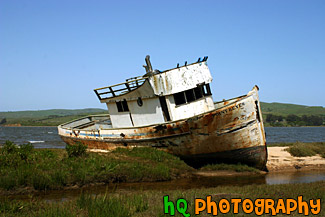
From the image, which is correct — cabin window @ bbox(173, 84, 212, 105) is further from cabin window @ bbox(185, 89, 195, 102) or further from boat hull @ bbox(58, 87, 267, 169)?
boat hull @ bbox(58, 87, 267, 169)

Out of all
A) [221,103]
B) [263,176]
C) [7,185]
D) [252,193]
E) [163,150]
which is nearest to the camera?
[252,193]

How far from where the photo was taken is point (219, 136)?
12.6m

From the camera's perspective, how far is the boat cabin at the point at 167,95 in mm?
14141

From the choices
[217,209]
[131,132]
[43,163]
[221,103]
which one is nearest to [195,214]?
[217,209]

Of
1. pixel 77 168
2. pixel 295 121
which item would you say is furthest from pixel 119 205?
pixel 295 121

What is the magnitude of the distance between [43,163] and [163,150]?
5.19 metres

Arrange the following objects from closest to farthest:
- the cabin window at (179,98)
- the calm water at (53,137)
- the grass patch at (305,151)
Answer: the cabin window at (179,98)
the grass patch at (305,151)
the calm water at (53,137)

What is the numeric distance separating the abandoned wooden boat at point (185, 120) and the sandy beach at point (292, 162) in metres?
1.37

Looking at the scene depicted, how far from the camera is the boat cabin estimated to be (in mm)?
14141

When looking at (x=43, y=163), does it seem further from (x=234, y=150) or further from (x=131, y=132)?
(x=234, y=150)

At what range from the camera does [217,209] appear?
6609 millimetres

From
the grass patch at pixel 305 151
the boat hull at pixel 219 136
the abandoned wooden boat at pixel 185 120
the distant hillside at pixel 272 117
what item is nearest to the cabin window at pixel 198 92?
the abandoned wooden boat at pixel 185 120

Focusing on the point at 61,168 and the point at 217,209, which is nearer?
the point at 217,209

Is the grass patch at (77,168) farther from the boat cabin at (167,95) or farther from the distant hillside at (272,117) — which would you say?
the distant hillside at (272,117)
